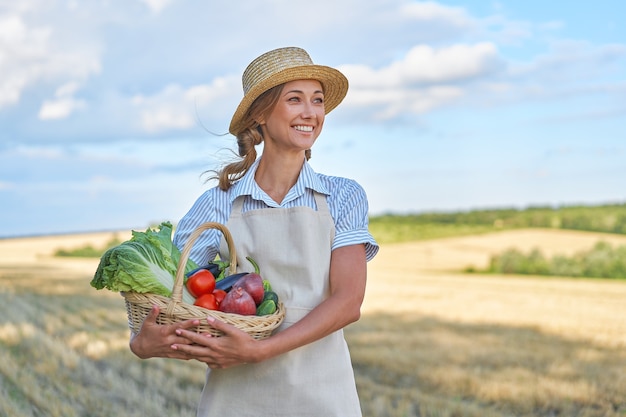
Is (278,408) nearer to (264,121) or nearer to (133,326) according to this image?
(133,326)

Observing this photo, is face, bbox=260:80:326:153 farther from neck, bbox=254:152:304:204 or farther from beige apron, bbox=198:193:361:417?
beige apron, bbox=198:193:361:417

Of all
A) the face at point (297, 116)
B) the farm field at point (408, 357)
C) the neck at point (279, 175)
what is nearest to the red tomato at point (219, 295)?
the neck at point (279, 175)

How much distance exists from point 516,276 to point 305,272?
23424 millimetres

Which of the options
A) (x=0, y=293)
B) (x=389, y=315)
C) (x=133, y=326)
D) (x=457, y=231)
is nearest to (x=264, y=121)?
(x=133, y=326)

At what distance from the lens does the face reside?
10.4 ft

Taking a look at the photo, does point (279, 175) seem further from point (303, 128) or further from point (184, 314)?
point (184, 314)

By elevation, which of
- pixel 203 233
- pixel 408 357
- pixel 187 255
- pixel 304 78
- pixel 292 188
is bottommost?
pixel 408 357

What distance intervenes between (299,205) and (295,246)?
0.63 ft

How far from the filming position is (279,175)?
3.31 metres

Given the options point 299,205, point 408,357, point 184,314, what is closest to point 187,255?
point 184,314

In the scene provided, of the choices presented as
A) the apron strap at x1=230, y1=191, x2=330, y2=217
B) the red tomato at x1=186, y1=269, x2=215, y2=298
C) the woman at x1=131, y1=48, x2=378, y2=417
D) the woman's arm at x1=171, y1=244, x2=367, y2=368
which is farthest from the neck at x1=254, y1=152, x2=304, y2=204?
the red tomato at x1=186, y1=269, x2=215, y2=298

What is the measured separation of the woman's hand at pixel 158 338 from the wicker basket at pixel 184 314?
1.1 inches

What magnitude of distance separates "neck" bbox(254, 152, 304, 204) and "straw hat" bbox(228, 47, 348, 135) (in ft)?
0.82

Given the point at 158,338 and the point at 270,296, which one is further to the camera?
the point at 270,296
